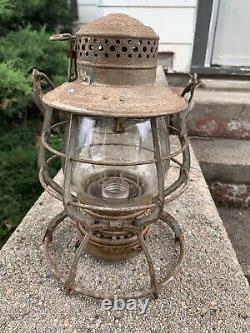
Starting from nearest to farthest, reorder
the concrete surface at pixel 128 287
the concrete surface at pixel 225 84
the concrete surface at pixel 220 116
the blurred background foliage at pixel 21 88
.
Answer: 1. the concrete surface at pixel 128 287
2. the blurred background foliage at pixel 21 88
3. the concrete surface at pixel 220 116
4. the concrete surface at pixel 225 84

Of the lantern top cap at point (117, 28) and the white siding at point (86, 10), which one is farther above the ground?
the lantern top cap at point (117, 28)

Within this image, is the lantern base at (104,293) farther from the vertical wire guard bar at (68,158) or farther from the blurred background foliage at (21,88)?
the blurred background foliage at (21,88)

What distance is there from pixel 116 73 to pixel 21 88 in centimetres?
105

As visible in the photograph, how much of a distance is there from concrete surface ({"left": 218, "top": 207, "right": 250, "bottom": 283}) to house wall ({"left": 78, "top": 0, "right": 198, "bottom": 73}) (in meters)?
1.14

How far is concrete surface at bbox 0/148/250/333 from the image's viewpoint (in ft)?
3.08

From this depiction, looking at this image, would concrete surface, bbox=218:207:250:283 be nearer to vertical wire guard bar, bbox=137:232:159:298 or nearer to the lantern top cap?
vertical wire guard bar, bbox=137:232:159:298

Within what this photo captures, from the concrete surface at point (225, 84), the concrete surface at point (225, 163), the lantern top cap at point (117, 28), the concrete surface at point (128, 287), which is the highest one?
the lantern top cap at point (117, 28)

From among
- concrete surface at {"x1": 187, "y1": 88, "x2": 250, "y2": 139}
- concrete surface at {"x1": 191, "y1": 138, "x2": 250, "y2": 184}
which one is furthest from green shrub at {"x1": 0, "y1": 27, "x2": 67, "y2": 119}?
concrete surface at {"x1": 191, "y1": 138, "x2": 250, "y2": 184}

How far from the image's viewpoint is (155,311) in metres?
0.98

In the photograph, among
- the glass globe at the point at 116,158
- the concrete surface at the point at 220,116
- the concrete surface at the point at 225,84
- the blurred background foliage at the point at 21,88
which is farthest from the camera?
the concrete surface at the point at 225,84

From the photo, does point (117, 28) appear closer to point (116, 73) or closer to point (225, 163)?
point (116, 73)

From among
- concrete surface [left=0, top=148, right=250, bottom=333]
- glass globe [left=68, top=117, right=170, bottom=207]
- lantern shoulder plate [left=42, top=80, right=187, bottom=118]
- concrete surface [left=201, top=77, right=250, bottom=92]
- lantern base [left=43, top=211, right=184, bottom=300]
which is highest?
lantern shoulder plate [left=42, top=80, right=187, bottom=118]

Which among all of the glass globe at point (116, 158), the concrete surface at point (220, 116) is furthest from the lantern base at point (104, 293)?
the concrete surface at point (220, 116)

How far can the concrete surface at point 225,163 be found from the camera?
6.69 ft
